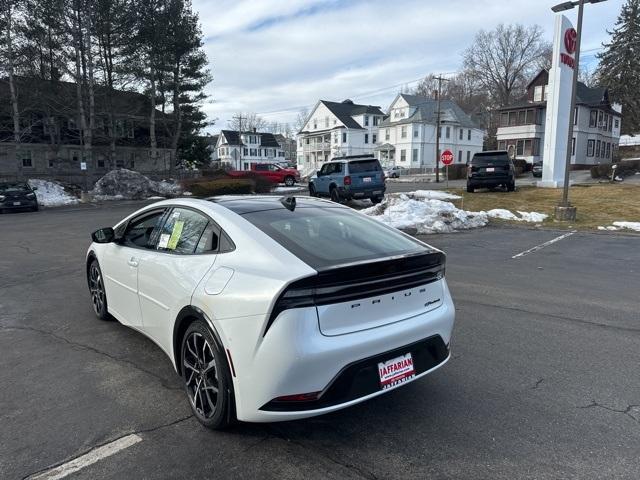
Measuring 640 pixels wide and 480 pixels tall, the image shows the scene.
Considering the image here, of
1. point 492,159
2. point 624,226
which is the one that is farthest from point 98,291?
point 492,159

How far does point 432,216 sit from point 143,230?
10.8m

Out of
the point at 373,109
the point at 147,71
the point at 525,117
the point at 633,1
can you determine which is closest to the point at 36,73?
the point at 147,71

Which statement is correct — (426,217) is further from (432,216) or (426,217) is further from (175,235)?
(175,235)

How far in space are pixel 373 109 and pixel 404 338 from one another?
7504 cm

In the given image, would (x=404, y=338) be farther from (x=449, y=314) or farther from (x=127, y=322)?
(x=127, y=322)

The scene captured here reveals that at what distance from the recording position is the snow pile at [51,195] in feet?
86.9

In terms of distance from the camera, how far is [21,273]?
27.2ft

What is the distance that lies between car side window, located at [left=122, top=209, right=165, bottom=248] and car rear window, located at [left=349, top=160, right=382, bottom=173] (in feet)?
49.1

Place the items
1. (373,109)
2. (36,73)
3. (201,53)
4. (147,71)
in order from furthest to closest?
1. (373,109)
2. (201,53)
3. (147,71)
4. (36,73)

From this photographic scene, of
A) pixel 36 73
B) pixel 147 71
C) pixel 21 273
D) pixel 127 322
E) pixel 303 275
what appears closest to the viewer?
pixel 303 275

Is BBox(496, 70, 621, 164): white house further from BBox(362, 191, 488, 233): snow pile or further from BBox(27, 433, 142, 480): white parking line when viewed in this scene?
BBox(27, 433, 142, 480): white parking line

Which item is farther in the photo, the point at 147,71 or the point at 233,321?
the point at 147,71

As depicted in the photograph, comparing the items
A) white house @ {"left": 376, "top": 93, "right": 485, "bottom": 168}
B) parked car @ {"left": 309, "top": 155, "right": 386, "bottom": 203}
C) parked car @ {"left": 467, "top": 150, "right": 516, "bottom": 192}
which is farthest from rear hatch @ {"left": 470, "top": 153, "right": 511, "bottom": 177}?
white house @ {"left": 376, "top": 93, "right": 485, "bottom": 168}

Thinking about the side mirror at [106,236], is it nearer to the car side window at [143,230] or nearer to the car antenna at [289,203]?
the car side window at [143,230]
